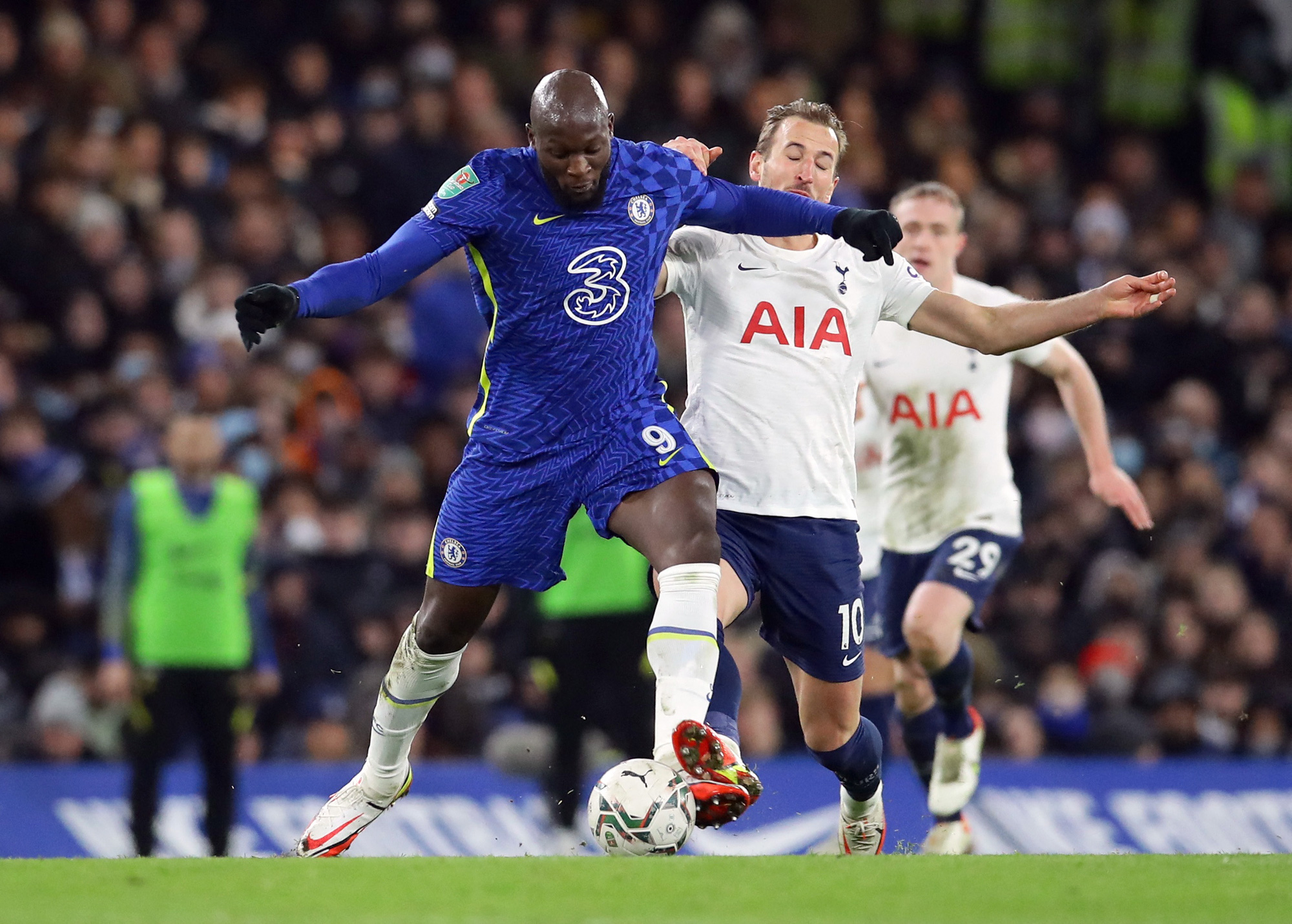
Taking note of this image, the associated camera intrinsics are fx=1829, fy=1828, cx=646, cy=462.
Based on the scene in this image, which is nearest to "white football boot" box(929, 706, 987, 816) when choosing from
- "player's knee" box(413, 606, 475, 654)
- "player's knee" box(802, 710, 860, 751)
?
"player's knee" box(802, 710, 860, 751)

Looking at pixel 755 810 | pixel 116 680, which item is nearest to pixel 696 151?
pixel 116 680

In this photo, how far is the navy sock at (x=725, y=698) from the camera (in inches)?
232

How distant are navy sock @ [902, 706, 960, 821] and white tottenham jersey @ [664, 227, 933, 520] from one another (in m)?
2.39

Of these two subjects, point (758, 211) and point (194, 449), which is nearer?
point (758, 211)

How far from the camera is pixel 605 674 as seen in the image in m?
9.98

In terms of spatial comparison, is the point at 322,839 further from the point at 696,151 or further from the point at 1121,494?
the point at 1121,494

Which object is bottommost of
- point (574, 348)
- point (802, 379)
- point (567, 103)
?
point (802, 379)

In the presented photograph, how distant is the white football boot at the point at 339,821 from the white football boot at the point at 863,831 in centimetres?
170

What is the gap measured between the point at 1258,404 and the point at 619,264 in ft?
32.3

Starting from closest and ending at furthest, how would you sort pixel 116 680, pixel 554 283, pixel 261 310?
pixel 261 310 → pixel 554 283 → pixel 116 680

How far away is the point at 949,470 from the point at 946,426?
0.65 feet

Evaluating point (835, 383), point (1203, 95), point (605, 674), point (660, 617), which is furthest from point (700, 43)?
point (660, 617)

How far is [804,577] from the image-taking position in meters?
6.12

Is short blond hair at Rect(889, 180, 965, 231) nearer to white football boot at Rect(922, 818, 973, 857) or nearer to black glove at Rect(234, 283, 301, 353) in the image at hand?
white football boot at Rect(922, 818, 973, 857)
